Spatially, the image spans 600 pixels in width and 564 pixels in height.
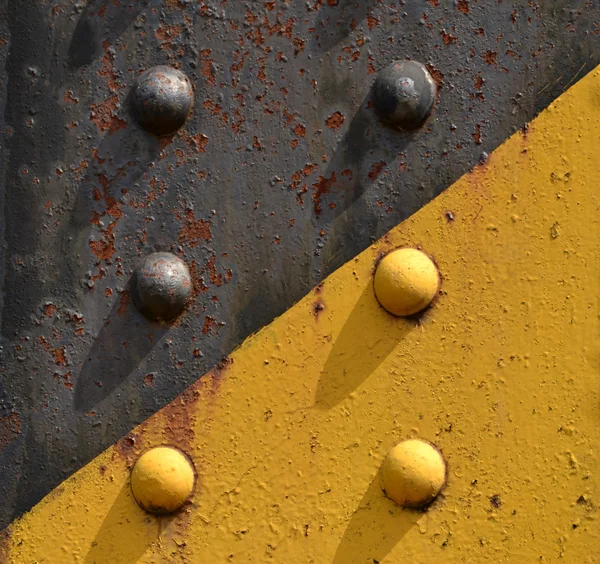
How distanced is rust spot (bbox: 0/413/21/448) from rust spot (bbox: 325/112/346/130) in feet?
1.76

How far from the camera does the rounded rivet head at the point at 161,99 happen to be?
3.17 ft

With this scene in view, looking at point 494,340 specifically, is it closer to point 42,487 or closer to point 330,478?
point 330,478

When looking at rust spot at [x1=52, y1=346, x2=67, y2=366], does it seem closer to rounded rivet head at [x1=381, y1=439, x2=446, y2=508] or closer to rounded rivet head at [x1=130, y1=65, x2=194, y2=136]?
rounded rivet head at [x1=130, y1=65, x2=194, y2=136]

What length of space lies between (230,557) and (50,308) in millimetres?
381

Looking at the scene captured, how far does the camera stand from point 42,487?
0.96 m

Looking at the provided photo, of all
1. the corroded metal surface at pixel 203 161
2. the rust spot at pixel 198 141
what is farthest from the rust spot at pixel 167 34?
the rust spot at pixel 198 141

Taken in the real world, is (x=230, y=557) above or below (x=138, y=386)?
→ below

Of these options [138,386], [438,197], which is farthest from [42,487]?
[438,197]

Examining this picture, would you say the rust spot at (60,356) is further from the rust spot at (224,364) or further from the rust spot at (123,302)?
the rust spot at (224,364)

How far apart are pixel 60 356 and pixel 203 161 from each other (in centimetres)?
30

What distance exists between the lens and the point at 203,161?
3.23ft

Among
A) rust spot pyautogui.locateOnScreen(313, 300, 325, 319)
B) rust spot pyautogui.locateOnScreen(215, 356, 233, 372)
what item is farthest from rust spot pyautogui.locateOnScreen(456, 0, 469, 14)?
rust spot pyautogui.locateOnScreen(215, 356, 233, 372)

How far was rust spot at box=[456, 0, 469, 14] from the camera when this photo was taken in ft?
3.27

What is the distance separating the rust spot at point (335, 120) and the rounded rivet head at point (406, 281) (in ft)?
0.58
